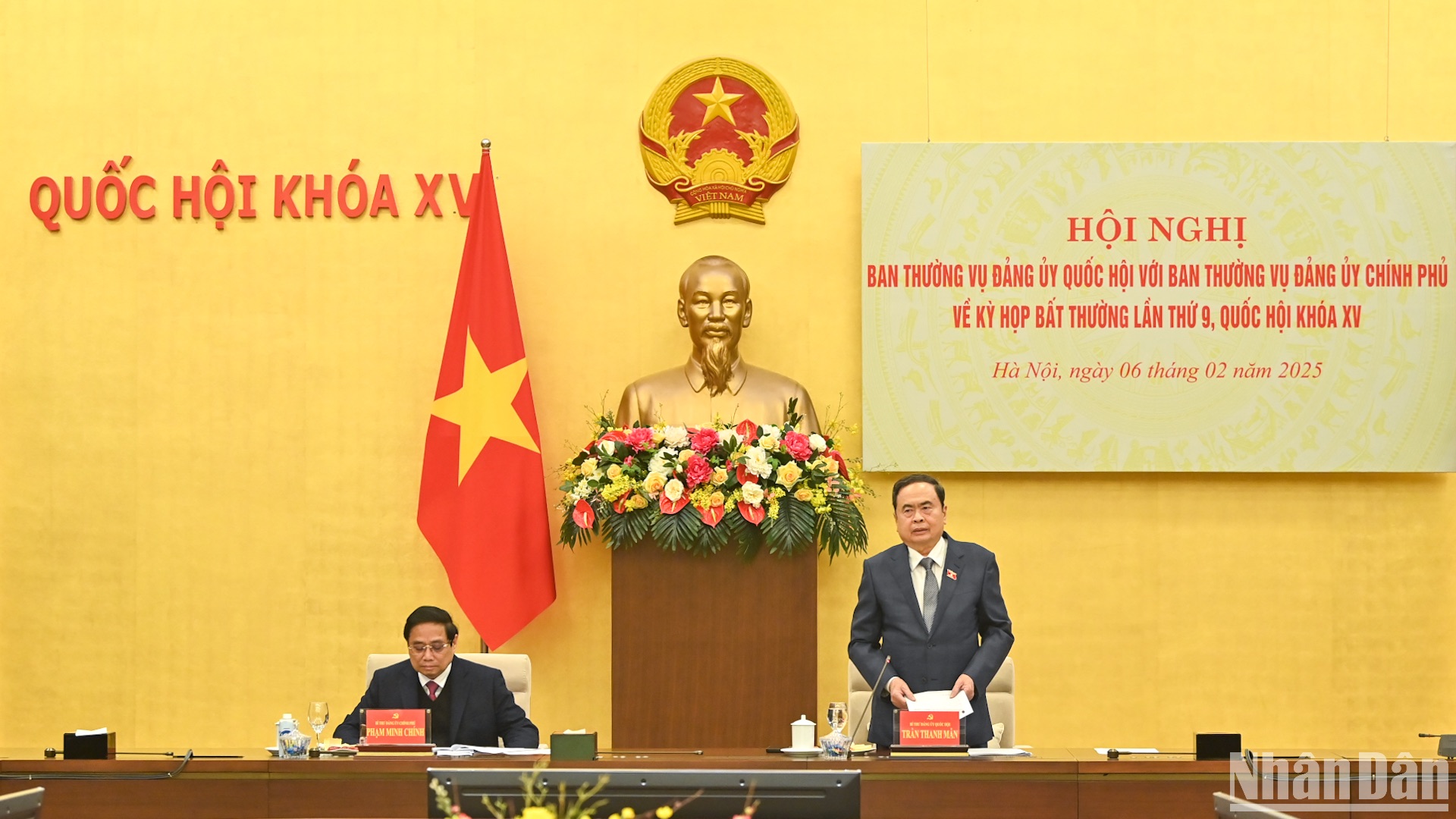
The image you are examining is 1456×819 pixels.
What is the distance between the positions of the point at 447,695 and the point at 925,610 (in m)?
1.48

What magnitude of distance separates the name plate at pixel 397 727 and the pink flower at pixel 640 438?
5.46ft

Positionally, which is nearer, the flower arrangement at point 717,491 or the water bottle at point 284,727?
the water bottle at point 284,727

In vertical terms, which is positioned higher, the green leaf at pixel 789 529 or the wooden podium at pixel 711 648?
the green leaf at pixel 789 529

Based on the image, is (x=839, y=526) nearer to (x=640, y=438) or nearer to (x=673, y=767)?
(x=640, y=438)

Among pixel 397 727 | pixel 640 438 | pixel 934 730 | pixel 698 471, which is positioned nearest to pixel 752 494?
pixel 698 471

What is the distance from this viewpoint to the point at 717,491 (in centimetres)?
540

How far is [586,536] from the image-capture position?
225 inches

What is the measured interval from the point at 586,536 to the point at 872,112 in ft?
7.04

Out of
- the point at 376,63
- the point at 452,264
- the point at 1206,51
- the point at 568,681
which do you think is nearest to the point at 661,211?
the point at 452,264

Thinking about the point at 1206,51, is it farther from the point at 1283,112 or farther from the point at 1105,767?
the point at 1105,767

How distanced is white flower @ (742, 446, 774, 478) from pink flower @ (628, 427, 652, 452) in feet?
1.24

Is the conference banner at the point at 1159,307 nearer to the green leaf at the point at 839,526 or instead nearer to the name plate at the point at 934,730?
the green leaf at the point at 839,526

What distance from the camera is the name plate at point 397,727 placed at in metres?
4.06

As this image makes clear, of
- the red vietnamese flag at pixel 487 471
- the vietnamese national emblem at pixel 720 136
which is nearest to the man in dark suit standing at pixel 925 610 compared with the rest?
the red vietnamese flag at pixel 487 471
